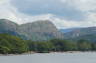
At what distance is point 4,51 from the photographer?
187 metres

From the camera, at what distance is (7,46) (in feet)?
655

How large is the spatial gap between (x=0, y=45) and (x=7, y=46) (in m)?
6.31

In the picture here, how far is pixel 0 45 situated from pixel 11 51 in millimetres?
8462

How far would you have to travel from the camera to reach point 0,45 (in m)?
194

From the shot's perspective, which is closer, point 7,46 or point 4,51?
point 4,51

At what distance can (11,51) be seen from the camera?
198 metres

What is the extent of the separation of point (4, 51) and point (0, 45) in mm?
8831

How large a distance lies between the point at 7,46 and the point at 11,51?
4.40 m
